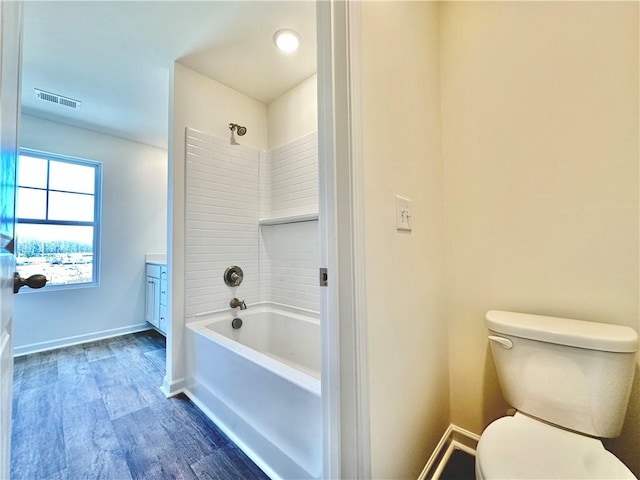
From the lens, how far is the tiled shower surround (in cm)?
206

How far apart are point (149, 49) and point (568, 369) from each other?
9.61ft

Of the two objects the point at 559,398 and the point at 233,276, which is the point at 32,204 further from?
the point at 559,398

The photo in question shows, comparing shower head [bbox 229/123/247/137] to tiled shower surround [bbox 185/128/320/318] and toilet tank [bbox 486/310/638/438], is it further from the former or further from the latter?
toilet tank [bbox 486/310/638/438]

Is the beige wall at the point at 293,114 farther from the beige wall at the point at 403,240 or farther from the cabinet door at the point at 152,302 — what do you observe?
the cabinet door at the point at 152,302

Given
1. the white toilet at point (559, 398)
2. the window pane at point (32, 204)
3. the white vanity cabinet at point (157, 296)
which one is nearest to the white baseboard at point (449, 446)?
the white toilet at point (559, 398)

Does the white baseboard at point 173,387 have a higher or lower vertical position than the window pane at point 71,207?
lower

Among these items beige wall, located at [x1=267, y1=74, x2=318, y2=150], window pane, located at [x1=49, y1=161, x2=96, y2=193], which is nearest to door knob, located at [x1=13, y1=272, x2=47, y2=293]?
beige wall, located at [x1=267, y1=74, x2=318, y2=150]

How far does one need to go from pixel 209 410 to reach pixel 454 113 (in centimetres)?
222

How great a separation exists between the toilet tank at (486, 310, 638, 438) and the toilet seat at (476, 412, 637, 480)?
0.06m

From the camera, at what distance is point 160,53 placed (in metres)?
1.94

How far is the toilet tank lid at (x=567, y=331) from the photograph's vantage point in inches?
34.0

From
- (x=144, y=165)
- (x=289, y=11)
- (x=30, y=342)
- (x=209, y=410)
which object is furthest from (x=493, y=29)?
(x=30, y=342)

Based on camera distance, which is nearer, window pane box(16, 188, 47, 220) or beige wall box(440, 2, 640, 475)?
beige wall box(440, 2, 640, 475)

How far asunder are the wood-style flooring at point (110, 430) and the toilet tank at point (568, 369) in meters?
A: 1.20
